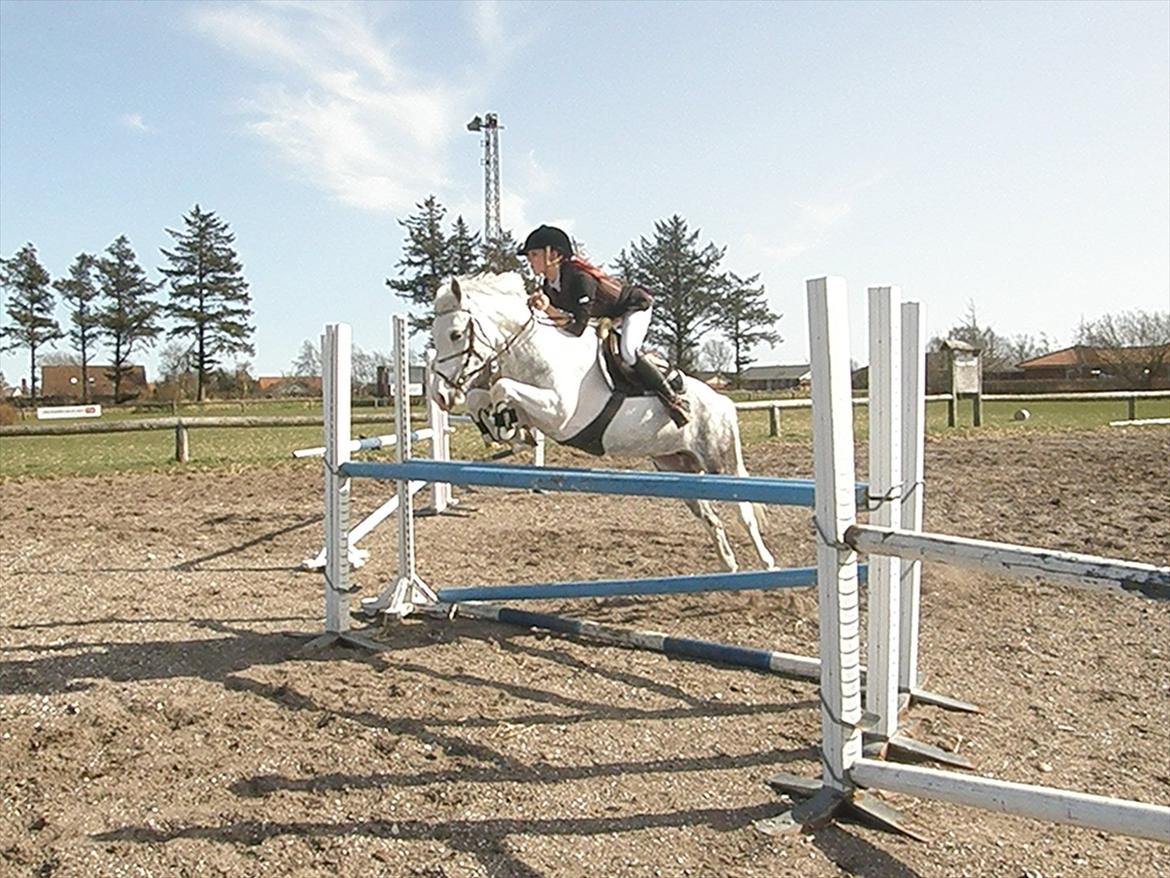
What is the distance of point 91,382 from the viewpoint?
5412 cm

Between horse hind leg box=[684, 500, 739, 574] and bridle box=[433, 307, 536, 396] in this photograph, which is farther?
horse hind leg box=[684, 500, 739, 574]

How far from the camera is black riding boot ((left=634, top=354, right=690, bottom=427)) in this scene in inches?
208

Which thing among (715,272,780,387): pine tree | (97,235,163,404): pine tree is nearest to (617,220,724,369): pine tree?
(715,272,780,387): pine tree

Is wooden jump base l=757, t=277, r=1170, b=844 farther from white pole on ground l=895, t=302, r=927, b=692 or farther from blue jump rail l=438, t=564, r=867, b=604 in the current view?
blue jump rail l=438, t=564, r=867, b=604

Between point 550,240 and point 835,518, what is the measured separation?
3.02m

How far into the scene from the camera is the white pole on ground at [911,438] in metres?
3.23

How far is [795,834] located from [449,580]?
3838 mm

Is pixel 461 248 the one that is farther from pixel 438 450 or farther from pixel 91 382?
pixel 438 450

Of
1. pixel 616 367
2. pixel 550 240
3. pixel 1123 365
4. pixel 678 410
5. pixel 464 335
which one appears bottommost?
pixel 678 410

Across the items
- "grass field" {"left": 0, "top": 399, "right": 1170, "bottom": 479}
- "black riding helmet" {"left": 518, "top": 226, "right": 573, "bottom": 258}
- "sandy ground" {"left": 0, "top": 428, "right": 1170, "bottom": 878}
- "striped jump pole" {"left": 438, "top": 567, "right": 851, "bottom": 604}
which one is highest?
"black riding helmet" {"left": 518, "top": 226, "right": 573, "bottom": 258}

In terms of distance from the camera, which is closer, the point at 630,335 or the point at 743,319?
the point at 630,335

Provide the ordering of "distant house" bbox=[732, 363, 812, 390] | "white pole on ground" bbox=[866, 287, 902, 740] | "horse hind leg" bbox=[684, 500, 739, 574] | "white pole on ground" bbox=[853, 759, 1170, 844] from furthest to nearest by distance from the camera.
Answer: "distant house" bbox=[732, 363, 812, 390], "horse hind leg" bbox=[684, 500, 739, 574], "white pole on ground" bbox=[866, 287, 902, 740], "white pole on ground" bbox=[853, 759, 1170, 844]

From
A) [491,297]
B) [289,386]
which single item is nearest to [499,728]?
[491,297]

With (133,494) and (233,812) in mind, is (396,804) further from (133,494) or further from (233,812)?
(133,494)
